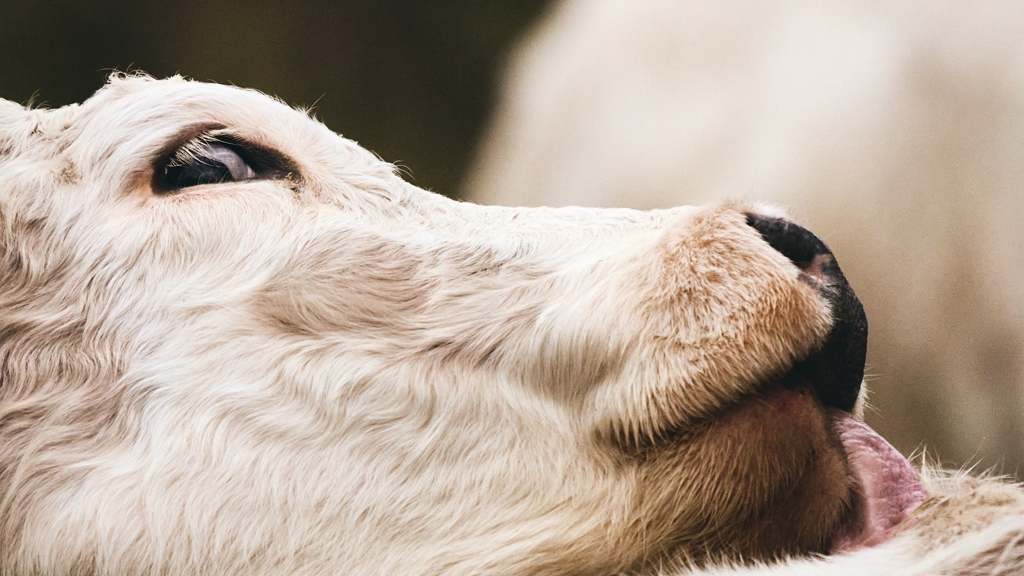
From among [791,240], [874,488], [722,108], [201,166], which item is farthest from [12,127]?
[722,108]

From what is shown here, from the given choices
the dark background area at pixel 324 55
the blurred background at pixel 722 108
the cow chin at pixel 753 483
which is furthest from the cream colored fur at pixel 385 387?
the dark background area at pixel 324 55

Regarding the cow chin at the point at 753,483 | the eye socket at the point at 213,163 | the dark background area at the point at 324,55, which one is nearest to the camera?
the cow chin at the point at 753,483

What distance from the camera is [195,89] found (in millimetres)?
882

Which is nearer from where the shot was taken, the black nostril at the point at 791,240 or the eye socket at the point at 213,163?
the black nostril at the point at 791,240

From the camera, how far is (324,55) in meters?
1.79

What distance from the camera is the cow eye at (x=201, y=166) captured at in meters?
0.84

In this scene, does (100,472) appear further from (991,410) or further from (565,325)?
(991,410)

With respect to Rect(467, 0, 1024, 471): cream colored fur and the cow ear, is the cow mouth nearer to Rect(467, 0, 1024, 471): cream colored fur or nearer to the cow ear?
Rect(467, 0, 1024, 471): cream colored fur

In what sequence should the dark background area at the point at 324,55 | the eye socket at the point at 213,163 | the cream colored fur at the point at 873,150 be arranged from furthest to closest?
the dark background area at the point at 324,55 < the cream colored fur at the point at 873,150 < the eye socket at the point at 213,163

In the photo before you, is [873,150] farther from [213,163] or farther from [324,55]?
[324,55]

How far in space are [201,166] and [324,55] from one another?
1016mm

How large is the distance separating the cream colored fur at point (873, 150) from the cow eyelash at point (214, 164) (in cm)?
50

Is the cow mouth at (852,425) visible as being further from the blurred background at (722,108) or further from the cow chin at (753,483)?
the blurred background at (722,108)

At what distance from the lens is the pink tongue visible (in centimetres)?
61
